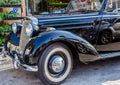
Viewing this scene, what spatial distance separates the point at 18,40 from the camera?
5090 millimetres

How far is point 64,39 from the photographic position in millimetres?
4512

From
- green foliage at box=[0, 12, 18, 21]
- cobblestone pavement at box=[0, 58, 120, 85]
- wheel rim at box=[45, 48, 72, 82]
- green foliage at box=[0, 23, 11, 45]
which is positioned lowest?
cobblestone pavement at box=[0, 58, 120, 85]

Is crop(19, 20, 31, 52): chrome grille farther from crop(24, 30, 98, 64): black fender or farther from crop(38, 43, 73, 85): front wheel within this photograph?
crop(38, 43, 73, 85): front wheel

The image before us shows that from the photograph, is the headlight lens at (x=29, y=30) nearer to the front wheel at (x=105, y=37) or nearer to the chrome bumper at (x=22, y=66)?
the chrome bumper at (x=22, y=66)

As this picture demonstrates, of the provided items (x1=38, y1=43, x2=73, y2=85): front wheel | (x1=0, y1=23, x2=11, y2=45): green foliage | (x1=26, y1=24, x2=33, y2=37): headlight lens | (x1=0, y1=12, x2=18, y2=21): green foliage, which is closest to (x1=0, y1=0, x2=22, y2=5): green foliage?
(x1=0, y1=12, x2=18, y2=21): green foliage

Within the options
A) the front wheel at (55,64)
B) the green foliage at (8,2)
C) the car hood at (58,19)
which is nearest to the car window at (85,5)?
the car hood at (58,19)

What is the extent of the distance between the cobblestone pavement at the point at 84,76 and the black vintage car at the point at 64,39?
0.33 metres

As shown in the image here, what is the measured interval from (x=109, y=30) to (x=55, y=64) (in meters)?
1.40

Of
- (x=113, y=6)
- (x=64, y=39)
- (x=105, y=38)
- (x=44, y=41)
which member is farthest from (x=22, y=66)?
(x=113, y=6)

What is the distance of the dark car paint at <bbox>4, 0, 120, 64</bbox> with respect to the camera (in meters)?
4.37

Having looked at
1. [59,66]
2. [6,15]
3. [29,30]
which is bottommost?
[59,66]

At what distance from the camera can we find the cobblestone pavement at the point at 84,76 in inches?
189

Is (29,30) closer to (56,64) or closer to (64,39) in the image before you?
(64,39)

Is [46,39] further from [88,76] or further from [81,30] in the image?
[88,76]
